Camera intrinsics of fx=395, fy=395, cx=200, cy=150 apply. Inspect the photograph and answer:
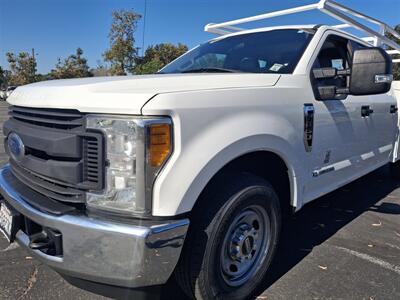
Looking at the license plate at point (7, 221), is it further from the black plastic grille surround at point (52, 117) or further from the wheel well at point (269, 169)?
the wheel well at point (269, 169)

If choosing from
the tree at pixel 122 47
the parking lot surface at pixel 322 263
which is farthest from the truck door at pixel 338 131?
the tree at pixel 122 47

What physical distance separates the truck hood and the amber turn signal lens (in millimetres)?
120

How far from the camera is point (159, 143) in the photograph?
1842mm

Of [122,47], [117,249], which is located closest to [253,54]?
[117,249]

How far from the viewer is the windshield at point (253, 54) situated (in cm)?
298

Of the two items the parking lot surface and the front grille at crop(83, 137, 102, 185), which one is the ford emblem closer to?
the front grille at crop(83, 137, 102, 185)

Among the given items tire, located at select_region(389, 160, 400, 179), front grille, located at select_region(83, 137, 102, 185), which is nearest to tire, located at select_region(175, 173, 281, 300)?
front grille, located at select_region(83, 137, 102, 185)

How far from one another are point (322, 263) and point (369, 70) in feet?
4.92

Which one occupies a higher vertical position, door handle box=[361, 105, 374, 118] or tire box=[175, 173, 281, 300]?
door handle box=[361, 105, 374, 118]

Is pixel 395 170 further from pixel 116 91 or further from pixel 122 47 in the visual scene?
pixel 122 47

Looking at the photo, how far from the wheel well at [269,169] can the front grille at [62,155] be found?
31.0 inches

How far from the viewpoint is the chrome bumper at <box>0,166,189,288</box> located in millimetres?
1808

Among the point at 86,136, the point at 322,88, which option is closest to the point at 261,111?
the point at 322,88

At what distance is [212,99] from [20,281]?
186 cm
